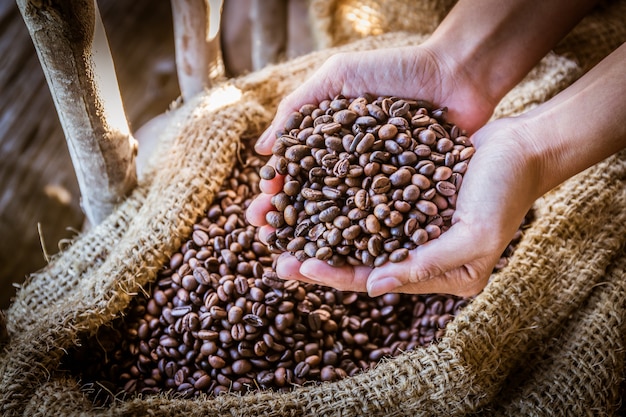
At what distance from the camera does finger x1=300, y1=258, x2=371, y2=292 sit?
1.29 meters

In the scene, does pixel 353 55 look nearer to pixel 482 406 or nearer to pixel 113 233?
pixel 113 233

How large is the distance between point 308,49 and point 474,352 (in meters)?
1.88

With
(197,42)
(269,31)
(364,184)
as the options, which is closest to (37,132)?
(197,42)

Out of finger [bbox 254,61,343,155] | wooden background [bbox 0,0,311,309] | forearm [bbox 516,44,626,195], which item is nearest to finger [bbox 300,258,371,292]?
finger [bbox 254,61,343,155]

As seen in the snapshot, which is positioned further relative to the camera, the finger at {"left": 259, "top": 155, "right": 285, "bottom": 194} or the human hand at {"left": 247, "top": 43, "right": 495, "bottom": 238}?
the human hand at {"left": 247, "top": 43, "right": 495, "bottom": 238}

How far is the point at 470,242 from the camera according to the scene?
3.91 ft

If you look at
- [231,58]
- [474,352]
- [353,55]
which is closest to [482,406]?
[474,352]

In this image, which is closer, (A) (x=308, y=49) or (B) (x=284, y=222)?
(B) (x=284, y=222)

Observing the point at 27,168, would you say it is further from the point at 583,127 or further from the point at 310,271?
the point at 583,127

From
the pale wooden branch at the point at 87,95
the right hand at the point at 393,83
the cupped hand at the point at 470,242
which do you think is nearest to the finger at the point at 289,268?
the cupped hand at the point at 470,242

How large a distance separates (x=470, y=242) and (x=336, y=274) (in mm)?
334

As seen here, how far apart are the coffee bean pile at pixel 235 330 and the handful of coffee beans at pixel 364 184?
0.63 ft

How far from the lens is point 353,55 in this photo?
151 cm

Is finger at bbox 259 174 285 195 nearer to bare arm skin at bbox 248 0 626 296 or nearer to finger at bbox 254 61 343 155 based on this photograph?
bare arm skin at bbox 248 0 626 296
